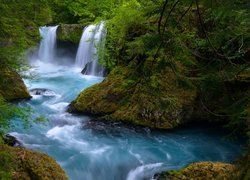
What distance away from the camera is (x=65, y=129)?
33.2ft

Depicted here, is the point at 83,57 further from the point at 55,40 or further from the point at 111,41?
the point at 111,41

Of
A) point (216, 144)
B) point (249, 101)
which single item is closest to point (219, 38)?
point (249, 101)

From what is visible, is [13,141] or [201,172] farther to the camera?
[13,141]

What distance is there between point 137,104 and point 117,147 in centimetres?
171

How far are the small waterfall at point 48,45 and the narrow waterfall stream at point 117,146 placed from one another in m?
10.6

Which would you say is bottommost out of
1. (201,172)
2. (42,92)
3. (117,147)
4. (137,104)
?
(117,147)

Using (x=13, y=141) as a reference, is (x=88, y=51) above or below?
above

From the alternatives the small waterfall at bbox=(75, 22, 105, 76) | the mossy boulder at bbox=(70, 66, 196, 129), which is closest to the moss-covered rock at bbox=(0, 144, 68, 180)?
the mossy boulder at bbox=(70, 66, 196, 129)

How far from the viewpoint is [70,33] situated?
66.2 feet

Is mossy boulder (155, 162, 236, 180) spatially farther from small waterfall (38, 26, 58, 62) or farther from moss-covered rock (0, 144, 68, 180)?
small waterfall (38, 26, 58, 62)

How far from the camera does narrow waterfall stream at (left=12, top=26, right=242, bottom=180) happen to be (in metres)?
7.99

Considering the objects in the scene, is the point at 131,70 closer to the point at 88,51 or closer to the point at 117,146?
the point at 117,146

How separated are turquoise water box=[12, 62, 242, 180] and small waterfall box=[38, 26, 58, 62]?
10.9m

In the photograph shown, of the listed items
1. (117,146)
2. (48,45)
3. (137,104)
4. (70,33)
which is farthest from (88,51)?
(117,146)
